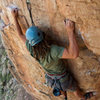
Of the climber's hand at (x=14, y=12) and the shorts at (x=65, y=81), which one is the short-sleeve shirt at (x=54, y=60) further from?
the climber's hand at (x=14, y=12)

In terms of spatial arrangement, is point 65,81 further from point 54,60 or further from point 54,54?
point 54,54

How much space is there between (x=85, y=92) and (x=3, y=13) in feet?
8.56

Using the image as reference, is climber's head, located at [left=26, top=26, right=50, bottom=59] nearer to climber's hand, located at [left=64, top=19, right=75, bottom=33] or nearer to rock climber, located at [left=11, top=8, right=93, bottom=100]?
rock climber, located at [left=11, top=8, right=93, bottom=100]

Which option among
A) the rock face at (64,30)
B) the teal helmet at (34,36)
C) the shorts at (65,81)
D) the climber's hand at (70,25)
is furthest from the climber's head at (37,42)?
the shorts at (65,81)

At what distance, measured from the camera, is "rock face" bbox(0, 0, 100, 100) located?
190 cm

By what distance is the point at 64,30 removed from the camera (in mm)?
2330

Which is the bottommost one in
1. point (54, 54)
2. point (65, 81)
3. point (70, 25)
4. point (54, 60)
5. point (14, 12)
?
point (65, 81)

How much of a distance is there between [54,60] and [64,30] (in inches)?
21.4

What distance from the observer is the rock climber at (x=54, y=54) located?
2.14 meters

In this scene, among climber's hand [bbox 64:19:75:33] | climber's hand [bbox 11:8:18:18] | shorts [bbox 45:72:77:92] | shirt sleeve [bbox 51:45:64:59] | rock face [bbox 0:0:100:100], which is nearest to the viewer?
rock face [bbox 0:0:100:100]

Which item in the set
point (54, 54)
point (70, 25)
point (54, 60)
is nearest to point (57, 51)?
point (54, 54)

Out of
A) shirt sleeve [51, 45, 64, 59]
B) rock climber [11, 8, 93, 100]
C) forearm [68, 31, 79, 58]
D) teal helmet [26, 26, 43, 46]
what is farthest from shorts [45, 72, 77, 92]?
teal helmet [26, 26, 43, 46]

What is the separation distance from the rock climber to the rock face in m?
0.14

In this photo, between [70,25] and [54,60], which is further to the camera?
[54,60]
